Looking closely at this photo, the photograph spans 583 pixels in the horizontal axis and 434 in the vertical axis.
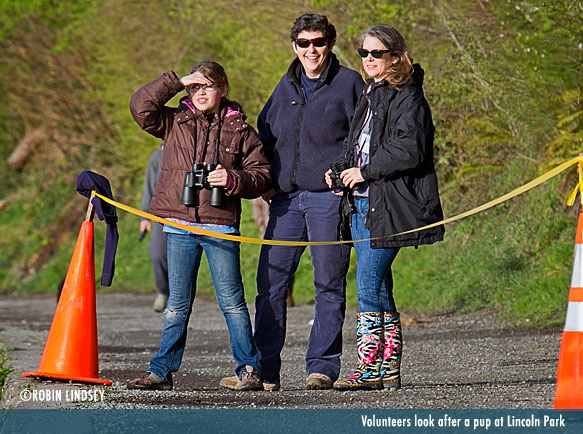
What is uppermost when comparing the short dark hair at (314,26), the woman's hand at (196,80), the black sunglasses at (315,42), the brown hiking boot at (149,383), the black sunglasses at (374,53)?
the short dark hair at (314,26)

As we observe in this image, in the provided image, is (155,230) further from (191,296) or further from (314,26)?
(314,26)

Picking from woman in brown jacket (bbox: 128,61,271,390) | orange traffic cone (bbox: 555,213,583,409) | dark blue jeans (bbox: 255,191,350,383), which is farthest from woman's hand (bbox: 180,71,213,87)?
orange traffic cone (bbox: 555,213,583,409)

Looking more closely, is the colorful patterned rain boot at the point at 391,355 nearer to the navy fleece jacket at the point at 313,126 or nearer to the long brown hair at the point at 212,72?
the navy fleece jacket at the point at 313,126

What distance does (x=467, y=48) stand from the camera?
12078 mm

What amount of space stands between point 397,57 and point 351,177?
0.77 m

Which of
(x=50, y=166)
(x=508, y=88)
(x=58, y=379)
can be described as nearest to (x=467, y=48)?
(x=508, y=88)

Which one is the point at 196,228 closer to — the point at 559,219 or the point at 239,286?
the point at 239,286

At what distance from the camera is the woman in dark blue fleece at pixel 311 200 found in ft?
21.4

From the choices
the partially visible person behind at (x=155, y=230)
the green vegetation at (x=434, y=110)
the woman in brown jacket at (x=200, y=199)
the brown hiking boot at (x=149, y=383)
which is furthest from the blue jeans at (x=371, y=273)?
the partially visible person behind at (x=155, y=230)

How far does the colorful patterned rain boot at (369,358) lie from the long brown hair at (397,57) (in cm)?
138

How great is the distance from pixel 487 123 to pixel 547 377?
616cm

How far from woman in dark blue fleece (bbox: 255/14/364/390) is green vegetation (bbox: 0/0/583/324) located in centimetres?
388

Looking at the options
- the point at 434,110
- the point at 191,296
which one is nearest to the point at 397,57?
the point at 191,296

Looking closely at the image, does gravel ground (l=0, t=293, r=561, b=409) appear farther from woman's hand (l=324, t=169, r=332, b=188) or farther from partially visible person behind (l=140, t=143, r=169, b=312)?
woman's hand (l=324, t=169, r=332, b=188)
